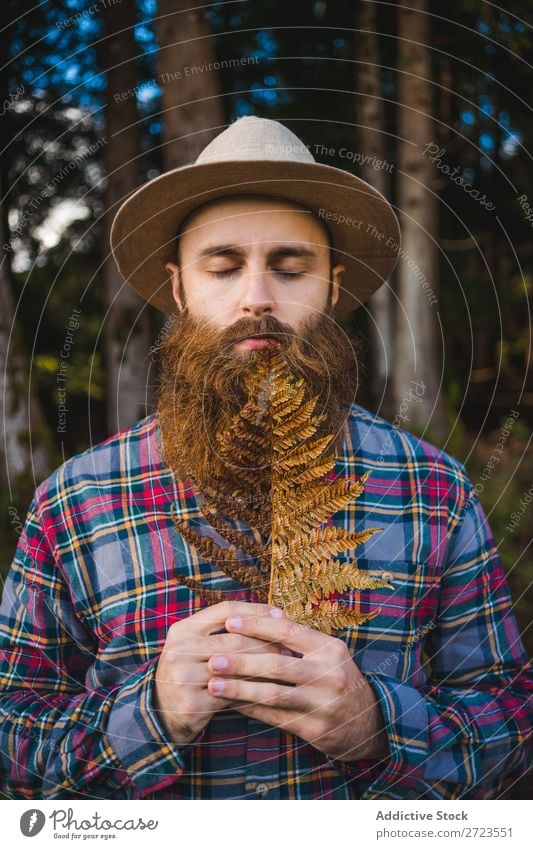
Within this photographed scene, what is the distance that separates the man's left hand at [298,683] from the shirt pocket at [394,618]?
10.7 inches

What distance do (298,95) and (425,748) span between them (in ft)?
16.7

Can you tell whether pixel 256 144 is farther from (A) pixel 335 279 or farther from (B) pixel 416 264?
(B) pixel 416 264

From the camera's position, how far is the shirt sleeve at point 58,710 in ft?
6.03

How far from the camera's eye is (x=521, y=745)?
6.81 ft

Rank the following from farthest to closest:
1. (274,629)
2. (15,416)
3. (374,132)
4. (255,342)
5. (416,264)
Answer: (374,132) → (416,264) → (15,416) → (255,342) → (274,629)

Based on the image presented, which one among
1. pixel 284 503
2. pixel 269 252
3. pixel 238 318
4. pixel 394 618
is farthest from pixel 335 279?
pixel 394 618

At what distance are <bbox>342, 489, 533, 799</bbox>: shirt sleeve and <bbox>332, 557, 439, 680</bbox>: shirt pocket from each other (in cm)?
5


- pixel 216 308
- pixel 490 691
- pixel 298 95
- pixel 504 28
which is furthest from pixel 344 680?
pixel 298 95

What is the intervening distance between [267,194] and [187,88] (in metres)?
1.90

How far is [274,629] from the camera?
152cm

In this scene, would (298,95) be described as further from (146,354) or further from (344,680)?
(344,680)

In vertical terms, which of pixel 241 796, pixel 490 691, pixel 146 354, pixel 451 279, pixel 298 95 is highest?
pixel 298 95

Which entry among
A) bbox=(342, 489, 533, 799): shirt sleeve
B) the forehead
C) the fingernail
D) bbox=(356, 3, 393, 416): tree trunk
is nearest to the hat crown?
the forehead

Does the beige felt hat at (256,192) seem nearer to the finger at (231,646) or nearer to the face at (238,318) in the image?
the face at (238,318)
